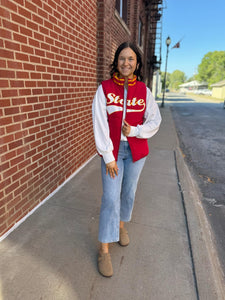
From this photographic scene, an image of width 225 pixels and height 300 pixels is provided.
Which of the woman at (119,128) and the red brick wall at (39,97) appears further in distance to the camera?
the red brick wall at (39,97)

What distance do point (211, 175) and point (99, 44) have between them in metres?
3.91

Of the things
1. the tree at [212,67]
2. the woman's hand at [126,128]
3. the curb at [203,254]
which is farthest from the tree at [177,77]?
the woman's hand at [126,128]

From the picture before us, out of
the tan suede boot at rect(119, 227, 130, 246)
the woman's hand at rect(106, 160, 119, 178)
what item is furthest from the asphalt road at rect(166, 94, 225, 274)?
the woman's hand at rect(106, 160, 119, 178)

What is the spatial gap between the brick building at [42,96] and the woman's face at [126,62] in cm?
119

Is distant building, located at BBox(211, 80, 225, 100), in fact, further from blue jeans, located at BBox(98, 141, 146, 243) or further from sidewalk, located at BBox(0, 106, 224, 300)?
blue jeans, located at BBox(98, 141, 146, 243)

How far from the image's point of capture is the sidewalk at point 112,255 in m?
1.76

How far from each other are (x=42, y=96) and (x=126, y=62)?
1445mm

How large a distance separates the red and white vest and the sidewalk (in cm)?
105

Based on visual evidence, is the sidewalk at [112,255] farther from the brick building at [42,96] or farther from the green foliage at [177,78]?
the green foliage at [177,78]

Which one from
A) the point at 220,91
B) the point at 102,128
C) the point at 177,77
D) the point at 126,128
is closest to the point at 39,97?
the point at 102,128

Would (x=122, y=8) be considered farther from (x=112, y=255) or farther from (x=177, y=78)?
(x=177, y=78)

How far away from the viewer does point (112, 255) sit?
215 cm

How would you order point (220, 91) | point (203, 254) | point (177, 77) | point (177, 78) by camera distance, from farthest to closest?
point (177, 77), point (177, 78), point (220, 91), point (203, 254)

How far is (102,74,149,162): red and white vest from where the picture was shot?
181 centimetres
